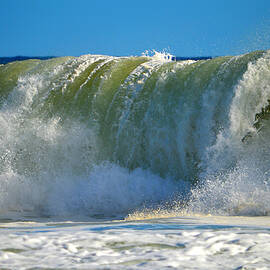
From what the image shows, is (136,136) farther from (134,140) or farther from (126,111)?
(126,111)

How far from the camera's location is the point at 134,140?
521 cm

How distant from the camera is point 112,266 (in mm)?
Result: 1300

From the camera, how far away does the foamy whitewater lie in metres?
4.14

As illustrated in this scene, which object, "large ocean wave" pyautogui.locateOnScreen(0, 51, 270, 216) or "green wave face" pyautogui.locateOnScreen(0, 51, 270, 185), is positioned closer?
"large ocean wave" pyautogui.locateOnScreen(0, 51, 270, 216)

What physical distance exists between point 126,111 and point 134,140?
1.26 feet

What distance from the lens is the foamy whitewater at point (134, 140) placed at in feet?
13.6

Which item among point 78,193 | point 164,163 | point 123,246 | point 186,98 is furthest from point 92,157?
point 123,246

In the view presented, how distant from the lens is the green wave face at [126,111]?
183 inches

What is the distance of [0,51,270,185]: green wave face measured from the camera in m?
4.64

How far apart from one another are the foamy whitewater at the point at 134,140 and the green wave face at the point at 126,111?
1 cm

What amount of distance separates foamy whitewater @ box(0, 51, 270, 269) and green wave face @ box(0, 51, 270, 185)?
1 cm

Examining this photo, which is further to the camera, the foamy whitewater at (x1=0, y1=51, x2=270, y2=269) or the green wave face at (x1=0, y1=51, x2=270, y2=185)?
the green wave face at (x1=0, y1=51, x2=270, y2=185)

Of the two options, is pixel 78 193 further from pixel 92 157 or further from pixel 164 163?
pixel 164 163

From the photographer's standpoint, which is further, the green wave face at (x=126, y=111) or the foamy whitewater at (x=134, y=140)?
the green wave face at (x=126, y=111)
